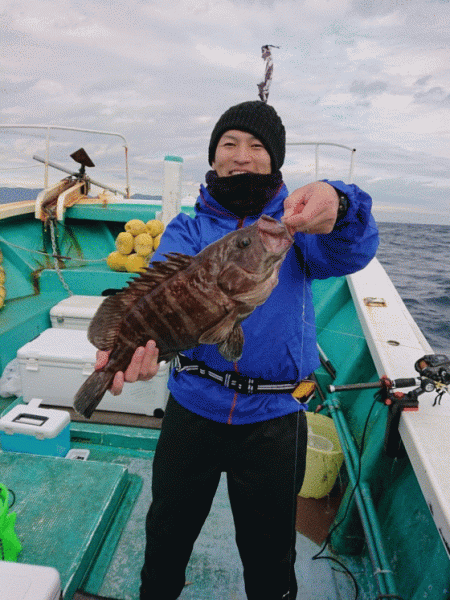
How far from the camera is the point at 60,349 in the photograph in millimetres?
4004

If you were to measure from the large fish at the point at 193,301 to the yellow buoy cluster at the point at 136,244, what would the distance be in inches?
157

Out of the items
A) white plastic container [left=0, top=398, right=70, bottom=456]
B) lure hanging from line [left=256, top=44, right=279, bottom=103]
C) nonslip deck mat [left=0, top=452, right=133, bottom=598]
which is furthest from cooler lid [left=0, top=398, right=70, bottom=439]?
lure hanging from line [left=256, top=44, right=279, bottom=103]

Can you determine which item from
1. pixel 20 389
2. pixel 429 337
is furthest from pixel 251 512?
pixel 429 337

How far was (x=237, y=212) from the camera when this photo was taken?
2.14m

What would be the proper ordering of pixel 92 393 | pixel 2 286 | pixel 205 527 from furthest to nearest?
pixel 2 286 < pixel 205 527 < pixel 92 393

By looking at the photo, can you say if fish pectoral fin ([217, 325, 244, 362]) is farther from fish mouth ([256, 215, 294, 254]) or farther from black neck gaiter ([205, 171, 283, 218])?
black neck gaiter ([205, 171, 283, 218])

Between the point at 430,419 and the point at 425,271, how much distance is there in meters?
17.8

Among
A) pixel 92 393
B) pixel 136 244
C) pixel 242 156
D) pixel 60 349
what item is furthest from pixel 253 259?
pixel 136 244

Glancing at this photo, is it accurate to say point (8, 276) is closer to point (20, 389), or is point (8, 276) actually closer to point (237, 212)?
point (20, 389)

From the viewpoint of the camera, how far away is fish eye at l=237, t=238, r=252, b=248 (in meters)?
1.63

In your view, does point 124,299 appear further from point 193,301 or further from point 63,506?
point 63,506

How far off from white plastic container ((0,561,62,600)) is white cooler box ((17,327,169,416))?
89.9 inches

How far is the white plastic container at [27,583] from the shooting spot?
4.84 ft

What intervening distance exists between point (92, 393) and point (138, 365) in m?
0.25
